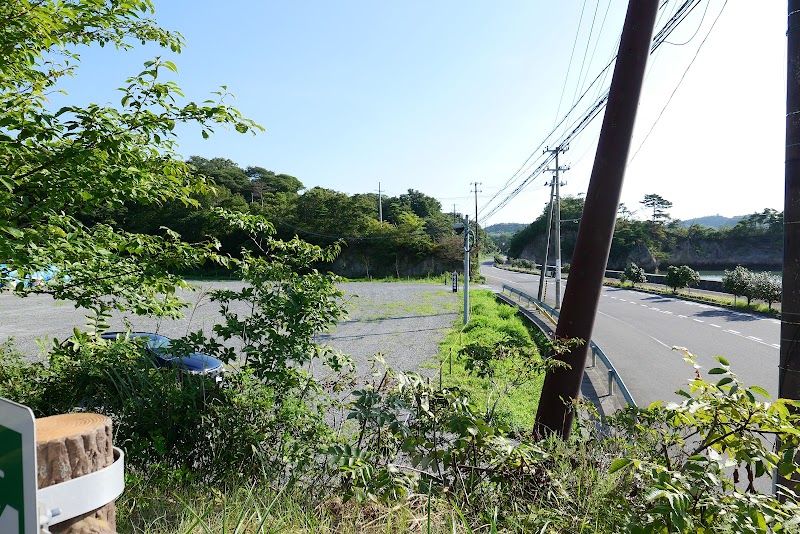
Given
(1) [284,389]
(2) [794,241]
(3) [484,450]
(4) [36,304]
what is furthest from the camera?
(4) [36,304]

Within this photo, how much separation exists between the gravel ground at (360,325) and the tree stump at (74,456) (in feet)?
30.8

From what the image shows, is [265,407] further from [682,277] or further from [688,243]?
[688,243]

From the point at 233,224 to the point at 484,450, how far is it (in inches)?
104

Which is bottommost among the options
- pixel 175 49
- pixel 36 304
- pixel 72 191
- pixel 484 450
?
pixel 36 304

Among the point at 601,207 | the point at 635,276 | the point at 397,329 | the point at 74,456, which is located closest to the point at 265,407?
the point at 74,456

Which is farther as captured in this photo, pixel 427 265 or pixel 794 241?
pixel 427 265

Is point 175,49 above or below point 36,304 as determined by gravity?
above

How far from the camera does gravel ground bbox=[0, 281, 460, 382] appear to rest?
47.2 feet

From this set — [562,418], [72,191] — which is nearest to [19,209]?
[72,191]

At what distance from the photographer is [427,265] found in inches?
2064

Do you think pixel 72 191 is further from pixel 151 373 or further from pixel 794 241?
pixel 794 241

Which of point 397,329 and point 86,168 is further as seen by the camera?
point 397,329

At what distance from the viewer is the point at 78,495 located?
1192 millimetres

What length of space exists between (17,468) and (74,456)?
13.7 inches
